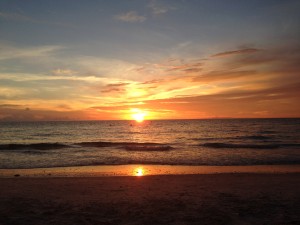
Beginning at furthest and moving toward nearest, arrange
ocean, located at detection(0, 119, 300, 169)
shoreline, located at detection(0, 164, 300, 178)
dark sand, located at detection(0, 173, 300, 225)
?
ocean, located at detection(0, 119, 300, 169), shoreline, located at detection(0, 164, 300, 178), dark sand, located at detection(0, 173, 300, 225)

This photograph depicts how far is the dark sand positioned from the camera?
8125 mm

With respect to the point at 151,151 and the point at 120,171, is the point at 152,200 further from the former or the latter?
the point at 151,151

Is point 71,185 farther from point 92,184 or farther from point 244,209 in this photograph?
point 244,209

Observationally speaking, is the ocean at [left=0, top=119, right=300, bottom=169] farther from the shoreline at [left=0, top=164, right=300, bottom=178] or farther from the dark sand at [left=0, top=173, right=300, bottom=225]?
the dark sand at [left=0, top=173, right=300, bottom=225]

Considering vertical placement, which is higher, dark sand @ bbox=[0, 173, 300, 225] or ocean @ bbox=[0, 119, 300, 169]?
dark sand @ bbox=[0, 173, 300, 225]

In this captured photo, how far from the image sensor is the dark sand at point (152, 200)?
8125 mm

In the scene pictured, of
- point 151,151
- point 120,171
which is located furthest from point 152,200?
point 151,151

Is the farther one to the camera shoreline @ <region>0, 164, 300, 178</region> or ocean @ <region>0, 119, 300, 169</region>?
ocean @ <region>0, 119, 300, 169</region>

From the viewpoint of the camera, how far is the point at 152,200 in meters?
10.3

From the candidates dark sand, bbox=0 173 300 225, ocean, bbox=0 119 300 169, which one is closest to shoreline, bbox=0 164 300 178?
ocean, bbox=0 119 300 169

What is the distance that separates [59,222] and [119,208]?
2179 millimetres

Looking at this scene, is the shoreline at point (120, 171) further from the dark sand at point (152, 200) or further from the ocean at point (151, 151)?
the dark sand at point (152, 200)

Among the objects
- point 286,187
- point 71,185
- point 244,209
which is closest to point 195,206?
point 244,209

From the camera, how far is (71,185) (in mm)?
13156
